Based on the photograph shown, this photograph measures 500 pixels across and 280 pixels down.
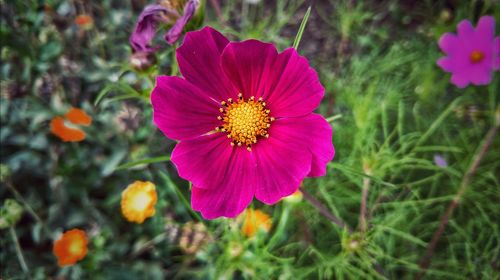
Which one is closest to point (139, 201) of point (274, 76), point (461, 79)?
point (274, 76)

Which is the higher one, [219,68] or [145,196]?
[219,68]

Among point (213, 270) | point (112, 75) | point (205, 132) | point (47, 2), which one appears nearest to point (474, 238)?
point (213, 270)

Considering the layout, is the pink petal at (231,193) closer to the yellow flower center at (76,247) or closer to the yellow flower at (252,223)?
the yellow flower at (252,223)

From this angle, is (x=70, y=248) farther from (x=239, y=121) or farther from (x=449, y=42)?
(x=449, y=42)

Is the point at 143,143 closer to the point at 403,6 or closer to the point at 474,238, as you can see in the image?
the point at 474,238

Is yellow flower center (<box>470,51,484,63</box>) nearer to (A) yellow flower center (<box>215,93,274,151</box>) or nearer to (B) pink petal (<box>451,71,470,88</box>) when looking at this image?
(B) pink petal (<box>451,71,470,88</box>)

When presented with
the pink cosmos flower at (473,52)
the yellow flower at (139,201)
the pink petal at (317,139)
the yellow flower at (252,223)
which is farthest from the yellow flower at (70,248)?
the pink cosmos flower at (473,52)

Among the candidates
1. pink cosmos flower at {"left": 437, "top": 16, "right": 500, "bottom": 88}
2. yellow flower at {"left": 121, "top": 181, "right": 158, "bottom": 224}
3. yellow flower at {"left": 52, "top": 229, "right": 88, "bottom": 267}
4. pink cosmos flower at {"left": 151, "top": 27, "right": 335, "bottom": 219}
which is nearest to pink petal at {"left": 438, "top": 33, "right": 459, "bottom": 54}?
pink cosmos flower at {"left": 437, "top": 16, "right": 500, "bottom": 88}
